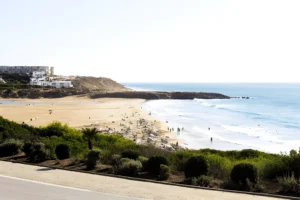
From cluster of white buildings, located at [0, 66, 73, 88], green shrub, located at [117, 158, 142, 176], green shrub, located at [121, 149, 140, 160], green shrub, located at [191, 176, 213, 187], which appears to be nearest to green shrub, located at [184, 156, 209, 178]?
green shrub, located at [191, 176, 213, 187]

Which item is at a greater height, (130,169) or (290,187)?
(290,187)

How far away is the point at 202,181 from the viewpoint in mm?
9953

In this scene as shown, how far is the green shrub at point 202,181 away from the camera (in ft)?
32.5

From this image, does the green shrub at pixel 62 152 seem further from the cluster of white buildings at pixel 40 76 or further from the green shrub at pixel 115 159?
the cluster of white buildings at pixel 40 76

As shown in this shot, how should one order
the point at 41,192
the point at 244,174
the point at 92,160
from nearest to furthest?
the point at 41,192 → the point at 244,174 → the point at 92,160

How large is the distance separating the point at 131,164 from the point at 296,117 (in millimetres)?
56431

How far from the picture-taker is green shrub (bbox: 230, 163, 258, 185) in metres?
9.65

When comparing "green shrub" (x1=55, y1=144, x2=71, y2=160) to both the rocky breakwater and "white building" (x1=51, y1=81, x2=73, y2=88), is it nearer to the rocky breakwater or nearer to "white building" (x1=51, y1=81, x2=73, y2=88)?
the rocky breakwater

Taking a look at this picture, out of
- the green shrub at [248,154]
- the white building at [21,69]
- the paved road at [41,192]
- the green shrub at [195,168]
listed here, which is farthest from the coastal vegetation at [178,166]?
the white building at [21,69]

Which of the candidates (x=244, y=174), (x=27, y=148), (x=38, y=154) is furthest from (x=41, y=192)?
(x=244, y=174)

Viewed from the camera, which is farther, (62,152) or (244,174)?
(62,152)

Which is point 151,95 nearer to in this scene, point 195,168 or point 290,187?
point 195,168

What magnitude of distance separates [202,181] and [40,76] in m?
142

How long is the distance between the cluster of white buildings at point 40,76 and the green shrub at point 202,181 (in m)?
119
